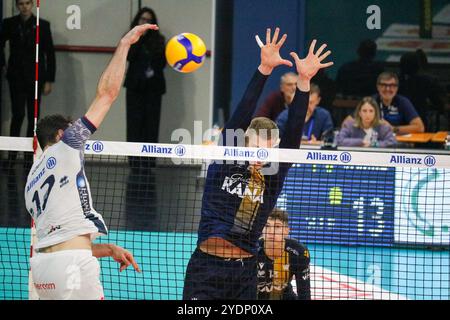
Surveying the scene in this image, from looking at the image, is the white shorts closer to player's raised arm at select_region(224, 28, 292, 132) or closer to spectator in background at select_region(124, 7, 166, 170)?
player's raised arm at select_region(224, 28, 292, 132)

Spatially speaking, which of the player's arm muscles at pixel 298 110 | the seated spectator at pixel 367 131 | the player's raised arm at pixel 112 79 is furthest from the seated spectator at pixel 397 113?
the player's raised arm at pixel 112 79

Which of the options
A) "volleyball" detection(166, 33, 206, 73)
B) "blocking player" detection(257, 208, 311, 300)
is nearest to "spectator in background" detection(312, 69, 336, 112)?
"volleyball" detection(166, 33, 206, 73)

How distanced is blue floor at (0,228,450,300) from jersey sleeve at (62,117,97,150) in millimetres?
1974

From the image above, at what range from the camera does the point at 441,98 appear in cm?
1667

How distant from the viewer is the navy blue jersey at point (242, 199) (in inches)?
279

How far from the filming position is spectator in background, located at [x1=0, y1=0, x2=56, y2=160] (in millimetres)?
16047

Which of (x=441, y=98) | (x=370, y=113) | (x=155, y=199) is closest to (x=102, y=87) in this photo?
(x=370, y=113)

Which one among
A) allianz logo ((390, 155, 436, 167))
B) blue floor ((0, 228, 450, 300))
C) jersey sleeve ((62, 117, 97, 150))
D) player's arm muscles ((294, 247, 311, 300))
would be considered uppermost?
jersey sleeve ((62, 117, 97, 150))

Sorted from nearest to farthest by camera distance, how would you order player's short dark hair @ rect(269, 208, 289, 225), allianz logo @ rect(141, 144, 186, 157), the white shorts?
the white shorts, allianz logo @ rect(141, 144, 186, 157), player's short dark hair @ rect(269, 208, 289, 225)

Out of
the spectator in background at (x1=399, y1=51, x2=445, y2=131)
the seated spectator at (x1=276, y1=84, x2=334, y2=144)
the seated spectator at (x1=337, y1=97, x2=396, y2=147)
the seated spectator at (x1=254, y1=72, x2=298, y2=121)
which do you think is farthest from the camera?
the spectator in background at (x1=399, y1=51, x2=445, y2=131)

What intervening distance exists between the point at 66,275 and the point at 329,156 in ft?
8.83

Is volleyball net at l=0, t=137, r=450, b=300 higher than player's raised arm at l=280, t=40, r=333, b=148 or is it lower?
lower
